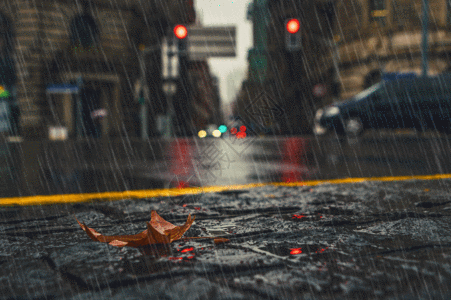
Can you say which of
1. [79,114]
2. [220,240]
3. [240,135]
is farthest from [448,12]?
[220,240]

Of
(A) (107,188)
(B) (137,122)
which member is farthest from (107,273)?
(B) (137,122)

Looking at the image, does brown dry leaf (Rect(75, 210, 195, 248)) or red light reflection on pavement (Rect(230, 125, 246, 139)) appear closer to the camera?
brown dry leaf (Rect(75, 210, 195, 248))

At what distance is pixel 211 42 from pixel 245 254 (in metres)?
10.3

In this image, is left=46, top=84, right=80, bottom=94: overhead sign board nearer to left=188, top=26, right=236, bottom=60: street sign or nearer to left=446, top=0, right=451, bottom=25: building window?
left=188, top=26, right=236, bottom=60: street sign

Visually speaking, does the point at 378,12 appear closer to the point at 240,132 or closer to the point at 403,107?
the point at 403,107

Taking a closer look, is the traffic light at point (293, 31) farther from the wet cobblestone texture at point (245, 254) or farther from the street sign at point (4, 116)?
the street sign at point (4, 116)

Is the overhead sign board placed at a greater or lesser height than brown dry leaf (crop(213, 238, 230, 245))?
greater

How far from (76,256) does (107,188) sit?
7.55ft

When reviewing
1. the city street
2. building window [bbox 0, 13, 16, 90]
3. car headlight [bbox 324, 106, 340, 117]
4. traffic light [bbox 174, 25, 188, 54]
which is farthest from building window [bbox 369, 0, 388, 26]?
the city street

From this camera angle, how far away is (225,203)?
3041mm

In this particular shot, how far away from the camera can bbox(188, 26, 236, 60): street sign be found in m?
11.2

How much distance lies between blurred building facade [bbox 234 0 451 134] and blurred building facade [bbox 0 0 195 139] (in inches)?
233

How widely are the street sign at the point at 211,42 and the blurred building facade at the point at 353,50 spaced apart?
325 cm

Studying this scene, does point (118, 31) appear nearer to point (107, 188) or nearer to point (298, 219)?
point (107, 188)
